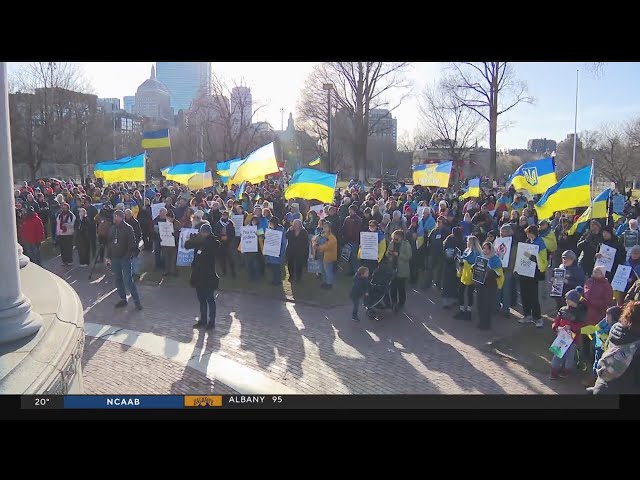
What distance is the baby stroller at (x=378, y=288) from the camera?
8695mm

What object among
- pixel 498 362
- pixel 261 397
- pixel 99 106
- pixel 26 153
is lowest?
pixel 498 362

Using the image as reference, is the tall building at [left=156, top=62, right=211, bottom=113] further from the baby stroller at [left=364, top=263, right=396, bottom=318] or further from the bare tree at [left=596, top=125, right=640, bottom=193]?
the bare tree at [left=596, top=125, right=640, bottom=193]

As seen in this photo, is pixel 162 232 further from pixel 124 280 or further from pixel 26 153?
pixel 26 153

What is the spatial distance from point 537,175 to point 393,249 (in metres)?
4.38

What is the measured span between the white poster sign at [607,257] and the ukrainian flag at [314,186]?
17.4 feet

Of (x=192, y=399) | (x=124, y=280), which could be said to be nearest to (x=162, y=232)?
(x=124, y=280)

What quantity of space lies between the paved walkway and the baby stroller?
0.80 feet

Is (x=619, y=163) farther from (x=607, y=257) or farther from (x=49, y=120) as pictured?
(x=49, y=120)

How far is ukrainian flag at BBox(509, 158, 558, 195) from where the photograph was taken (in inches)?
441

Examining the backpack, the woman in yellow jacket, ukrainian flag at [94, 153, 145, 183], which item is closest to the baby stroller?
the woman in yellow jacket

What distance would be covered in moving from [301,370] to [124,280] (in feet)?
15.8
